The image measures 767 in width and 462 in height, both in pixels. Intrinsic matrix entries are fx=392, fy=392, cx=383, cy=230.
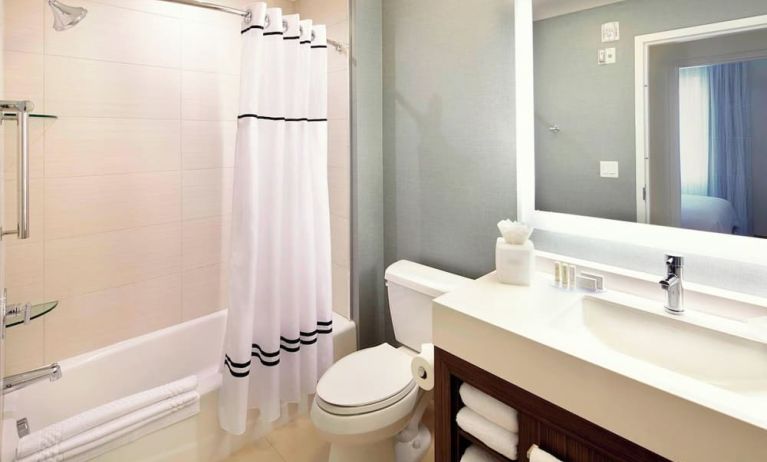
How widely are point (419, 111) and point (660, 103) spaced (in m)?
0.99

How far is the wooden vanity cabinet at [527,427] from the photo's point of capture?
0.82m

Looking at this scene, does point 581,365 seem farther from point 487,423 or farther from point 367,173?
point 367,173

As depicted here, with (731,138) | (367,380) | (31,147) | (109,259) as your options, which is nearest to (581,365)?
(731,138)

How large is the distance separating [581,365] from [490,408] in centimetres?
30

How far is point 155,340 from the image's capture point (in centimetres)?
196

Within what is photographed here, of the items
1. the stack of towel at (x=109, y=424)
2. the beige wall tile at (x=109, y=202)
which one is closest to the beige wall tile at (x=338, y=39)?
the beige wall tile at (x=109, y=202)

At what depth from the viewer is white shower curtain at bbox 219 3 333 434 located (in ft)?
5.35

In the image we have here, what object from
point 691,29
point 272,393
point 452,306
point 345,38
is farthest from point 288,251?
point 691,29

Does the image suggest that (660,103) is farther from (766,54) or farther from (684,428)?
(684,428)

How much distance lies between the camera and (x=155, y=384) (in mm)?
1945

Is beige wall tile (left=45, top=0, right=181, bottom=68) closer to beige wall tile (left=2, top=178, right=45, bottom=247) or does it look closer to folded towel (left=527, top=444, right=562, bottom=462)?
beige wall tile (left=2, top=178, right=45, bottom=247)

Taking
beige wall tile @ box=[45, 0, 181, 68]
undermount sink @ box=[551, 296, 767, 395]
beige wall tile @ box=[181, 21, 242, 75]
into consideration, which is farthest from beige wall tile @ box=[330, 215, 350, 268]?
undermount sink @ box=[551, 296, 767, 395]

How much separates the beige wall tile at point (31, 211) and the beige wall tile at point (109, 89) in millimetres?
335

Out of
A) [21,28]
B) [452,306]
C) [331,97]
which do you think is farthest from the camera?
[331,97]
